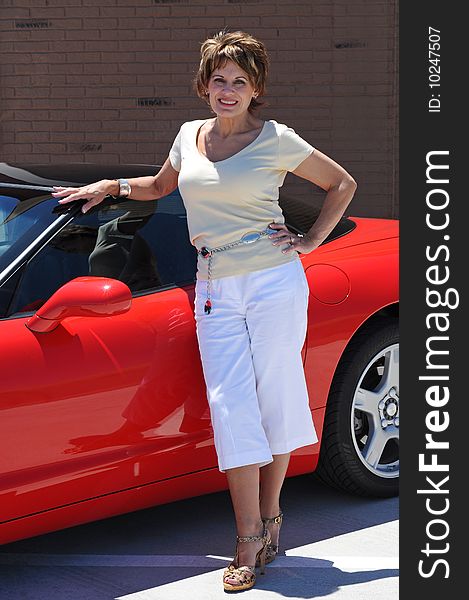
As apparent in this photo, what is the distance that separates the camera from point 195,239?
12.9 ft

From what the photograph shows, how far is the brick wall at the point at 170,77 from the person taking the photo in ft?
28.9

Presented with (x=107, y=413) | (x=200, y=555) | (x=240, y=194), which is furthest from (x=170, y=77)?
(x=107, y=413)

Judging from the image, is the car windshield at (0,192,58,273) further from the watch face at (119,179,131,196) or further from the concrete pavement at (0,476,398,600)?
the concrete pavement at (0,476,398,600)

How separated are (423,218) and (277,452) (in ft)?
3.11

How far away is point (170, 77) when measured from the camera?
8883mm

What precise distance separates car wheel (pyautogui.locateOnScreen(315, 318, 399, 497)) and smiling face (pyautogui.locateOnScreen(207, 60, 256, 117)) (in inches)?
44.6

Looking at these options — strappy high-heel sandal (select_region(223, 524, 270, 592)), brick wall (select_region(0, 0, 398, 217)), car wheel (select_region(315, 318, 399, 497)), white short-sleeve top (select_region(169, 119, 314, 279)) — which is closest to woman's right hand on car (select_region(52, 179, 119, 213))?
white short-sleeve top (select_region(169, 119, 314, 279))

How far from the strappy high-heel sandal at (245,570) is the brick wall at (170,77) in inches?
204

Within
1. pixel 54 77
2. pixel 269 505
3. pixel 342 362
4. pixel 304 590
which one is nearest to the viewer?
pixel 304 590

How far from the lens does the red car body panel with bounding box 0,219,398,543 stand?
3.60 metres

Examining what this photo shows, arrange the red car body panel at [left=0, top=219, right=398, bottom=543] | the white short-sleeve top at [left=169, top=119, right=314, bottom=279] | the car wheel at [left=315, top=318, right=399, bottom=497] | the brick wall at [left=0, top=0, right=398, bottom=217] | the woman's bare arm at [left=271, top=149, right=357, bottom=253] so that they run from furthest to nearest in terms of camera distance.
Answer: the brick wall at [left=0, top=0, right=398, bottom=217]
the car wheel at [left=315, top=318, right=399, bottom=497]
the woman's bare arm at [left=271, top=149, right=357, bottom=253]
the white short-sleeve top at [left=169, top=119, right=314, bottom=279]
the red car body panel at [left=0, top=219, right=398, bottom=543]

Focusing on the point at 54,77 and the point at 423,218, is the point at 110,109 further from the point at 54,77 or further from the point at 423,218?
the point at 423,218

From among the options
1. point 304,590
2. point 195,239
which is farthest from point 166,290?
point 304,590

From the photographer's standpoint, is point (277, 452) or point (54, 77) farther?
point (54, 77)
